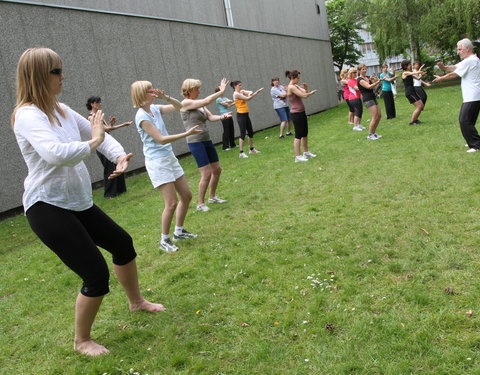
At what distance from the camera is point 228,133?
14.4 metres

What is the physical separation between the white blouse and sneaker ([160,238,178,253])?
2.37 meters

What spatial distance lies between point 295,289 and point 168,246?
2081mm

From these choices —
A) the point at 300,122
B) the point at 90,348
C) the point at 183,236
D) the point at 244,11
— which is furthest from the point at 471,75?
the point at 244,11

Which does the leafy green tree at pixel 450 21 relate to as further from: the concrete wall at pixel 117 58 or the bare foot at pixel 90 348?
the bare foot at pixel 90 348

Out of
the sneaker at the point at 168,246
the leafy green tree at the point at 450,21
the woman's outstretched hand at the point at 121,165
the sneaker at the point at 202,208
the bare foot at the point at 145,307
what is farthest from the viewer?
the leafy green tree at the point at 450,21

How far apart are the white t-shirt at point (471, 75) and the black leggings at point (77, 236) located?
726cm

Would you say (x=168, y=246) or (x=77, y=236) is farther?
(x=168, y=246)

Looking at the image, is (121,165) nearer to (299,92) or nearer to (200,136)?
(200,136)

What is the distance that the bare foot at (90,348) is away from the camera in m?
3.28

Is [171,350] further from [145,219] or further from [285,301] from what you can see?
[145,219]

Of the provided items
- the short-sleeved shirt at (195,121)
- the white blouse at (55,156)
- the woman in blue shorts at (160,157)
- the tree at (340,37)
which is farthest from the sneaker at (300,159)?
the tree at (340,37)

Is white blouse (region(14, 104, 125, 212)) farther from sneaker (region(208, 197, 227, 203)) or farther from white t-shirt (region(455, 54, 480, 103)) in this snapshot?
white t-shirt (region(455, 54, 480, 103))

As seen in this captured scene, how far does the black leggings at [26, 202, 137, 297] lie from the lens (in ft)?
9.50

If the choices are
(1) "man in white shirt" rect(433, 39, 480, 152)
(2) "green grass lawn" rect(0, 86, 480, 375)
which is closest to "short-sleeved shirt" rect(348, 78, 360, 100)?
(1) "man in white shirt" rect(433, 39, 480, 152)
